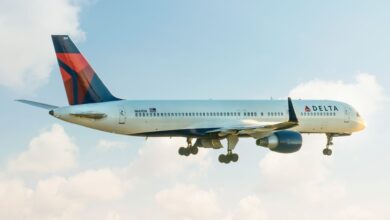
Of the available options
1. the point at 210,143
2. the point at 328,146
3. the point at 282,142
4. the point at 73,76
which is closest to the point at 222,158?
the point at 210,143

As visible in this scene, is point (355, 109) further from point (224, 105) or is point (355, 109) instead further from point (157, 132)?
point (157, 132)

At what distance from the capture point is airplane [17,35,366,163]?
4369 cm

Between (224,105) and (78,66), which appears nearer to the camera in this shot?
(78,66)

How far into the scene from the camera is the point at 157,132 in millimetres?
46312

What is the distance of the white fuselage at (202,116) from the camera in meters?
44.8

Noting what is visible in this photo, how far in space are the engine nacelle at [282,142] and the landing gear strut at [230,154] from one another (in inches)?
197

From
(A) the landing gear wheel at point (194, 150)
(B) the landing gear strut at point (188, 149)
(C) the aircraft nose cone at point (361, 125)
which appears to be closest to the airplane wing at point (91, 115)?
(B) the landing gear strut at point (188, 149)

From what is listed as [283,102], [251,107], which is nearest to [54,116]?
[251,107]

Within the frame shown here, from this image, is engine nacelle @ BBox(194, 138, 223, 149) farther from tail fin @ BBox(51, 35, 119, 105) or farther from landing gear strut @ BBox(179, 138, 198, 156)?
tail fin @ BBox(51, 35, 119, 105)

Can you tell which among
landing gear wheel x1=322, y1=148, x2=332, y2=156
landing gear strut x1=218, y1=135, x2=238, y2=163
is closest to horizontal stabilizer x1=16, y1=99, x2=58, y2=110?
landing gear strut x1=218, y1=135, x2=238, y2=163

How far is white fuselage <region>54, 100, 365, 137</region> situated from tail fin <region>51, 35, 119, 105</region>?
139 centimetres

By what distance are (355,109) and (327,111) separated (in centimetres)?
338

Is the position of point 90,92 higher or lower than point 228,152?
higher

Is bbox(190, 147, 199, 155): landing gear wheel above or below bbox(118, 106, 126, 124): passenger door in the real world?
Answer: below
